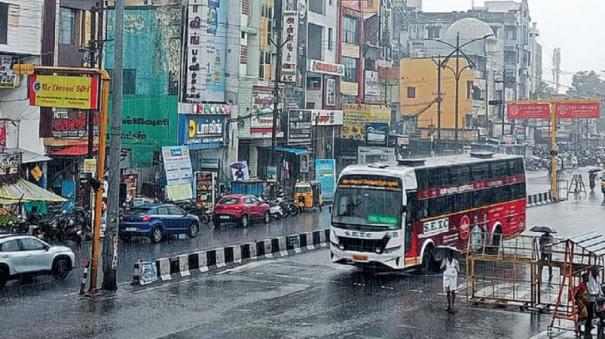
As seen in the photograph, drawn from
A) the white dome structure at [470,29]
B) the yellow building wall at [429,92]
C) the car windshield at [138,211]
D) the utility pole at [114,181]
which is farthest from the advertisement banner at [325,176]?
the white dome structure at [470,29]

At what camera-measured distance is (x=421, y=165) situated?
89.4 ft

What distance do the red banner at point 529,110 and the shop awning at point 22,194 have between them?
120 feet

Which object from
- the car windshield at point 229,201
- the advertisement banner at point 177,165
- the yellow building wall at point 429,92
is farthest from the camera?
the yellow building wall at point 429,92

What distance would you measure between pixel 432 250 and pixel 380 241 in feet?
8.73

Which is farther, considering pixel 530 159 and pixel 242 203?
pixel 530 159

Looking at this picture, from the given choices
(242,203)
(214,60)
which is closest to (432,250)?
(242,203)

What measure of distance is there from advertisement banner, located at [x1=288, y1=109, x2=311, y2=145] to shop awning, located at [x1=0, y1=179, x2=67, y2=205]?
25.3 meters

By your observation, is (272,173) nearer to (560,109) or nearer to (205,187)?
(205,187)

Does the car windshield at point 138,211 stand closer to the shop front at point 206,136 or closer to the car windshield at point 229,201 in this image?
the car windshield at point 229,201

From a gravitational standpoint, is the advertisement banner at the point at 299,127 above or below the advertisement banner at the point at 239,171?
above

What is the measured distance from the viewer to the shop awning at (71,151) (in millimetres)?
40031

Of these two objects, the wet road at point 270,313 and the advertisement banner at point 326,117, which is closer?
the wet road at point 270,313

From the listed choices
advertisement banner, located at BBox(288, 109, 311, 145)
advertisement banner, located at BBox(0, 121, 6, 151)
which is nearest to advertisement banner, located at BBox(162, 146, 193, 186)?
advertisement banner, located at BBox(0, 121, 6, 151)

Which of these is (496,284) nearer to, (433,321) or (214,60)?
(433,321)
